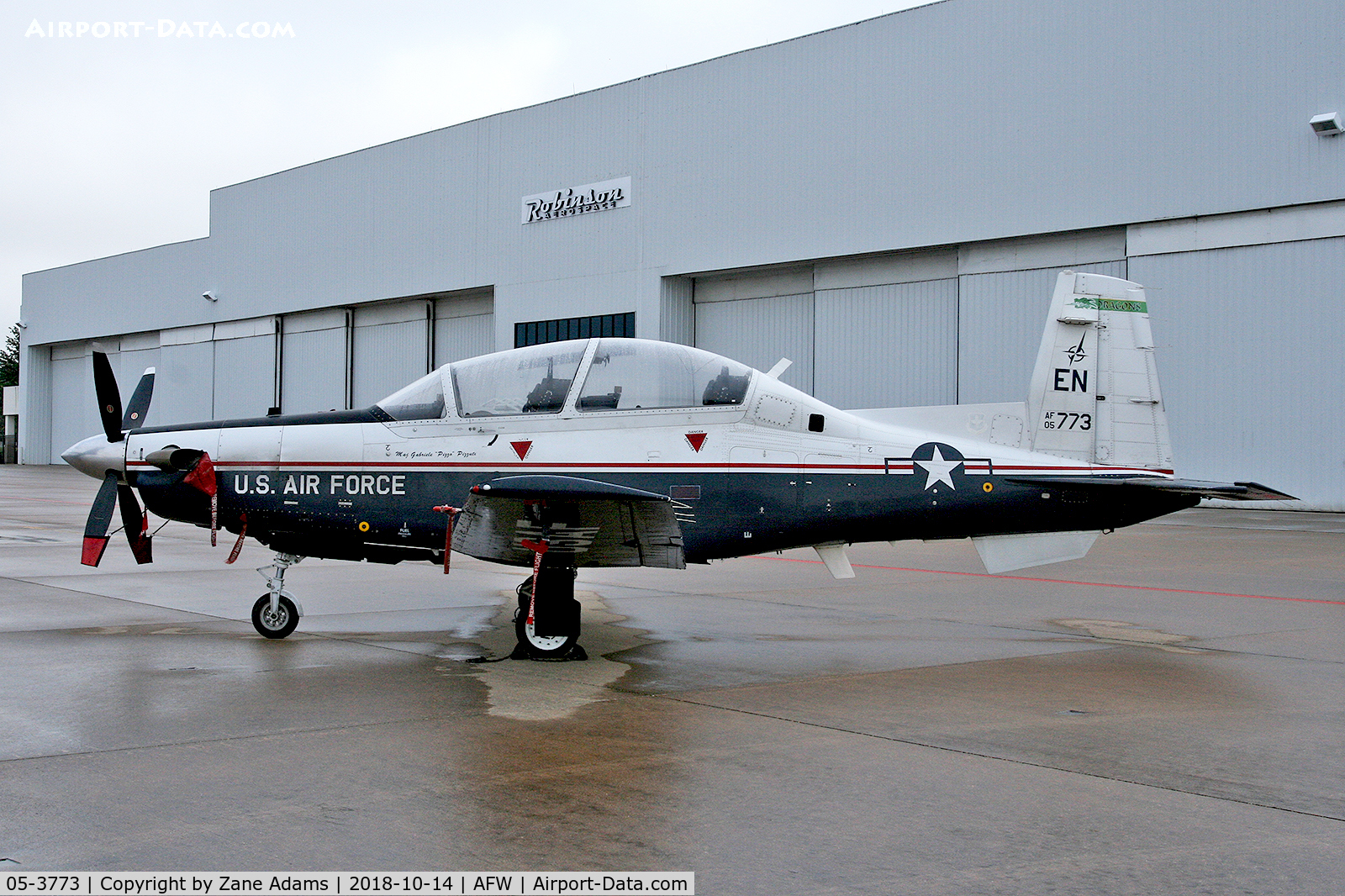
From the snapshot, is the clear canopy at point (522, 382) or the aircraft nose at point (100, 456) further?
the aircraft nose at point (100, 456)

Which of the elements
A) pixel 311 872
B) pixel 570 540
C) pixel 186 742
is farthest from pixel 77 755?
pixel 570 540

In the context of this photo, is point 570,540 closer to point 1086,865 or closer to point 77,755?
point 77,755

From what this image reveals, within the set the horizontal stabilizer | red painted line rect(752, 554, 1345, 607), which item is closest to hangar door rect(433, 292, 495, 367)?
red painted line rect(752, 554, 1345, 607)

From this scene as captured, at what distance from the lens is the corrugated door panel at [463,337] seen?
42.0m

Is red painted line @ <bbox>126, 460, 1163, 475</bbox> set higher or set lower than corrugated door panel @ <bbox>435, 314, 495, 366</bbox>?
lower

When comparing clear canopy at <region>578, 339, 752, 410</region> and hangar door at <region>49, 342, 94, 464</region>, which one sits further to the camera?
hangar door at <region>49, 342, 94, 464</region>

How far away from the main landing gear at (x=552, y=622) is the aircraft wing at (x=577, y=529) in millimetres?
185

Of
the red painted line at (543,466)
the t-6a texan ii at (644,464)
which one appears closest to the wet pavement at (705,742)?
the t-6a texan ii at (644,464)

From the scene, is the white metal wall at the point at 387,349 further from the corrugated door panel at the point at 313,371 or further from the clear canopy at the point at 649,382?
the clear canopy at the point at 649,382

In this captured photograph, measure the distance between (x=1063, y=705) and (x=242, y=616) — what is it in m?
6.83

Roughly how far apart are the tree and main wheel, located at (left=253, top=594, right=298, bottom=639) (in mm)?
98941

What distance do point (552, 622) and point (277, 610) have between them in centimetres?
232

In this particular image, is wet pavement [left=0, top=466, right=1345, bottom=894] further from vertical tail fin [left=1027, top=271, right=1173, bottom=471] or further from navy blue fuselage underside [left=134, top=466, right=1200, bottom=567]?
vertical tail fin [left=1027, top=271, right=1173, bottom=471]

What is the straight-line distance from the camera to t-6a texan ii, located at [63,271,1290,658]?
8016mm
